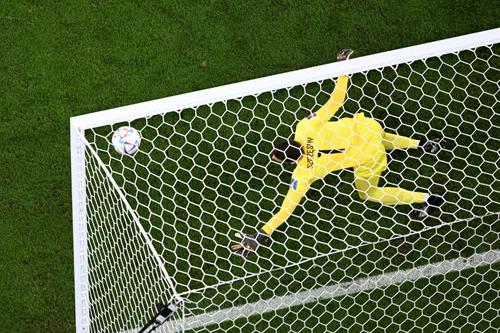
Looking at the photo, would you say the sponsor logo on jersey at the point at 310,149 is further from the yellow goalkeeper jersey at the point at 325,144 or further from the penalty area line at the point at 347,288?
the penalty area line at the point at 347,288

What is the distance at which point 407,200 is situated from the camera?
4.48 meters

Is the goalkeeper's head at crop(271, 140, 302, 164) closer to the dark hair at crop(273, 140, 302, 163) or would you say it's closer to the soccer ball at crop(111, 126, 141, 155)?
the dark hair at crop(273, 140, 302, 163)

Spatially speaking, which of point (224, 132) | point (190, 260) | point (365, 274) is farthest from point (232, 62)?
point (365, 274)

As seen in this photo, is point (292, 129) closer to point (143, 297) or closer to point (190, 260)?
point (190, 260)

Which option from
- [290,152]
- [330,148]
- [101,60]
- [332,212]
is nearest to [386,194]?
[332,212]

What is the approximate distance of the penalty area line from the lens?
4.67 metres

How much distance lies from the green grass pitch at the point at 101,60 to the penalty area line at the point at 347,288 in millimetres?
839

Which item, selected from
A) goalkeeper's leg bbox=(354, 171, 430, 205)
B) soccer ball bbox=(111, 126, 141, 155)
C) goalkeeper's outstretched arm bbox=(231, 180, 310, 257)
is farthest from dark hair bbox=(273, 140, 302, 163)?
soccer ball bbox=(111, 126, 141, 155)

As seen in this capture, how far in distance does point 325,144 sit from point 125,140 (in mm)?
1121

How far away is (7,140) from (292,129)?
1.84 metres

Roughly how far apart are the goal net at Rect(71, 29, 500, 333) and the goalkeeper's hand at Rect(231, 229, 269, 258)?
6.2 inches

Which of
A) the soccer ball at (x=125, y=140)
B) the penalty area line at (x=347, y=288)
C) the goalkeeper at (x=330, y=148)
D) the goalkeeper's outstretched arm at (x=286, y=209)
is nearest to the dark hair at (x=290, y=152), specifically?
the goalkeeper at (x=330, y=148)

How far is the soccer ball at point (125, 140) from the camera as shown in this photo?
4223 mm

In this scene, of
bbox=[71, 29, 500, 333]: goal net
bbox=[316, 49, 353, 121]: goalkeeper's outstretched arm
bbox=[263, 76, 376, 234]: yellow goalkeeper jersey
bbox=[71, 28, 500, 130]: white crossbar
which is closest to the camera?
bbox=[71, 28, 500, 130]: white crossbar
